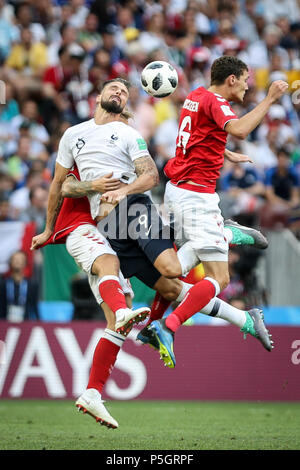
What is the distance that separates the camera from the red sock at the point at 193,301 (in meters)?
8.30

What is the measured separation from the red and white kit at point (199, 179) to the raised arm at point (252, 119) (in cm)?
45

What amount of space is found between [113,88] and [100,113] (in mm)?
274

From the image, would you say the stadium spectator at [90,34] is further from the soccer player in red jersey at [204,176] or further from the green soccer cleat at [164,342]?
the green soccer cleat at [164,342]

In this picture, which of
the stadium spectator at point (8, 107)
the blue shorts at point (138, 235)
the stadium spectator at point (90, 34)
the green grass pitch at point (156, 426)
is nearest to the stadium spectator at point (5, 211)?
the stadium spectator at point (8, 107)

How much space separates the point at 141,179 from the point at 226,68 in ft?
4.07

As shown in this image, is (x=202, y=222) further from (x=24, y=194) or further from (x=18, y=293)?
(x=24, y=194)

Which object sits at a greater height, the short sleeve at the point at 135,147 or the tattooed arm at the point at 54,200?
the short sleeve at the point at 135,147

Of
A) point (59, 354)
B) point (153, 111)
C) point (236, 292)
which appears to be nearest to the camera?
point (59, 354)

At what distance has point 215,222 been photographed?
8.60 m

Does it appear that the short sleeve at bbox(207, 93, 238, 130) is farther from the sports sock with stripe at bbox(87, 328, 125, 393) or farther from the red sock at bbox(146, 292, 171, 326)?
the sports sock with stripe at bbox(87, 328, 125, 393)

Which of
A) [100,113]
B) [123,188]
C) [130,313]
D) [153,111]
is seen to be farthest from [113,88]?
[153,111]
